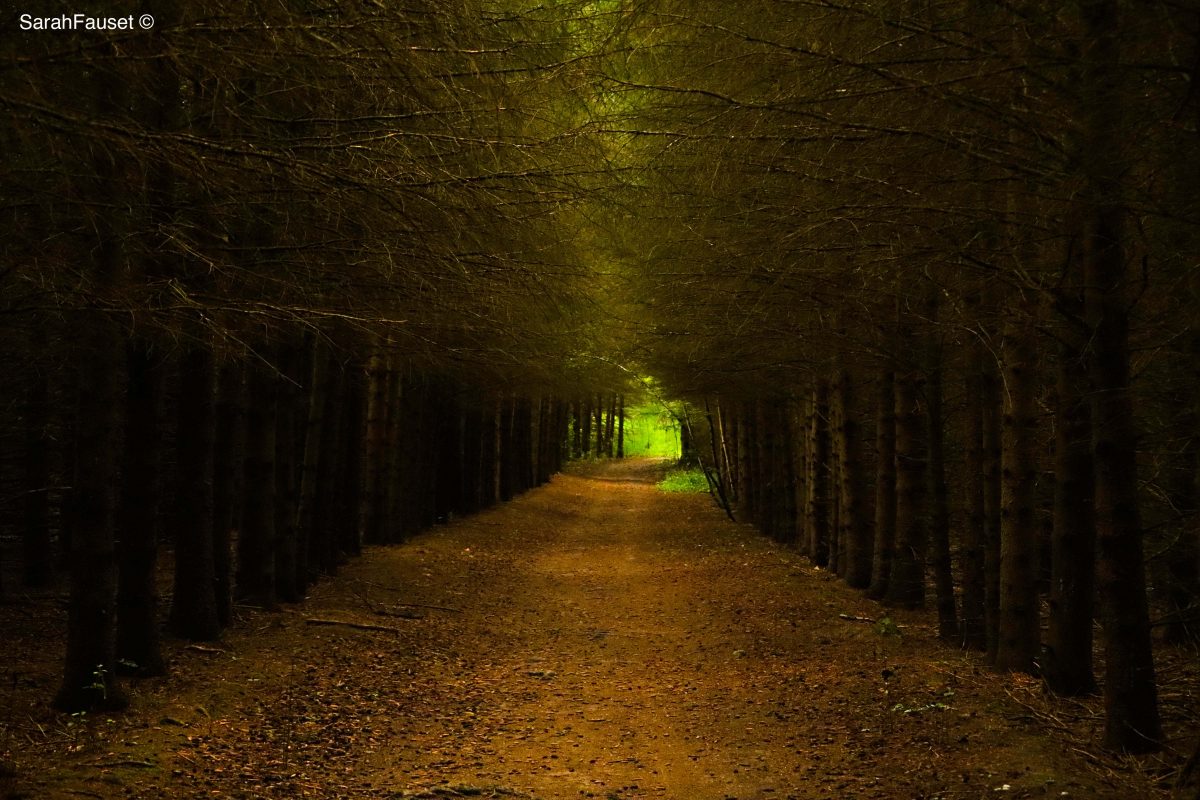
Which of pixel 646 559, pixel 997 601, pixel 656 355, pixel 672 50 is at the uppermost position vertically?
pixel 672 50

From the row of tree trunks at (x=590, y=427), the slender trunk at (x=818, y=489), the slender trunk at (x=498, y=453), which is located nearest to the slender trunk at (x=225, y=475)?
the slender trunk at (x=818, y=489)

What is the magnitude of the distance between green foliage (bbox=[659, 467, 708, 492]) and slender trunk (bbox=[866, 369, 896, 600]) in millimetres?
29732

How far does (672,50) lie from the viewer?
6.62 metres

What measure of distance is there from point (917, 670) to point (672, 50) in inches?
256

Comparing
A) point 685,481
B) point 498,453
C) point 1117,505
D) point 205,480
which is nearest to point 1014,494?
point 1117,505

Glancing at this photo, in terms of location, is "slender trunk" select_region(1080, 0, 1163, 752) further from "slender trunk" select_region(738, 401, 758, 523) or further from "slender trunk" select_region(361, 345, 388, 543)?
"slender trunk" select_region(738, 401, 758, 523)

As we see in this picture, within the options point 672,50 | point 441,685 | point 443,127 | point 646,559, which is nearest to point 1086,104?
point 672,50

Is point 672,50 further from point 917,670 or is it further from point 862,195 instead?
point 917,670

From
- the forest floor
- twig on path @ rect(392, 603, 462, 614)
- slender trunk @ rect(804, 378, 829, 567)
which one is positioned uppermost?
slender trunk @ rect(804, 378, 829, 567)

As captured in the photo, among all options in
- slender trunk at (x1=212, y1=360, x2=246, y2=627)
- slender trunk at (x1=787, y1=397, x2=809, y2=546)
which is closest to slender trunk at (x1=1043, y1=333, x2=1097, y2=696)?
slender trunk at (x1=212, y1=360, x2=246, y2=627)

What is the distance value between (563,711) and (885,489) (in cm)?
658

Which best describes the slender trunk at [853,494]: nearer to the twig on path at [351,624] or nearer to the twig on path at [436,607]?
the twig on path at [436,607]

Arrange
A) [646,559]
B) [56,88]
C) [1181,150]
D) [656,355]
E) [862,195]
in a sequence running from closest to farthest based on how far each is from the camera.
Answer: [1181,150] < [56,88] < [862,195] < [656,355] < [646,559]

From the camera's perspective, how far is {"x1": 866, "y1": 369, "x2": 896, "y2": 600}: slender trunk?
513 inches
